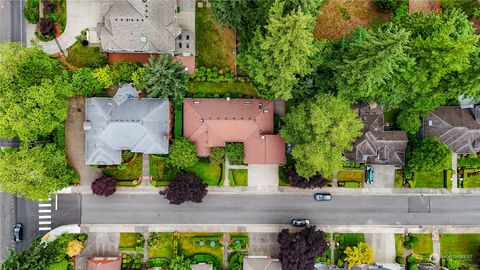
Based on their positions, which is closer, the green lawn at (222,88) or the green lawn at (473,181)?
the green lawn at (222,88)

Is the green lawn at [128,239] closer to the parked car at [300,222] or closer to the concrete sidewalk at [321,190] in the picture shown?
the concrete sidewalk at [321,190]

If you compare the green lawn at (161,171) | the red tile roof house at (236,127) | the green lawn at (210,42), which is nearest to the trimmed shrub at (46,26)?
the green lawn at (210,42)

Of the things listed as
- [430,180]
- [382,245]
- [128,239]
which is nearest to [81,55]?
[128,239]

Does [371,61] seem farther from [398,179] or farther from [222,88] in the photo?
[398,179]

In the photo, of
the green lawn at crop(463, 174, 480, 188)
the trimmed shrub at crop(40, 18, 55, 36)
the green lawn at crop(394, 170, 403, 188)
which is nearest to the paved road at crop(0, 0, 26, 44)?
the trimmed shrub at crop(40, 18, 55, 36)

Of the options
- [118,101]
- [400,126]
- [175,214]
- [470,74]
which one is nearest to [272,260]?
[175,214]

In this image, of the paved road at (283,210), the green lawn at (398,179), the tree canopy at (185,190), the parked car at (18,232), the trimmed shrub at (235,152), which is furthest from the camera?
the green lawn at (398,179)
